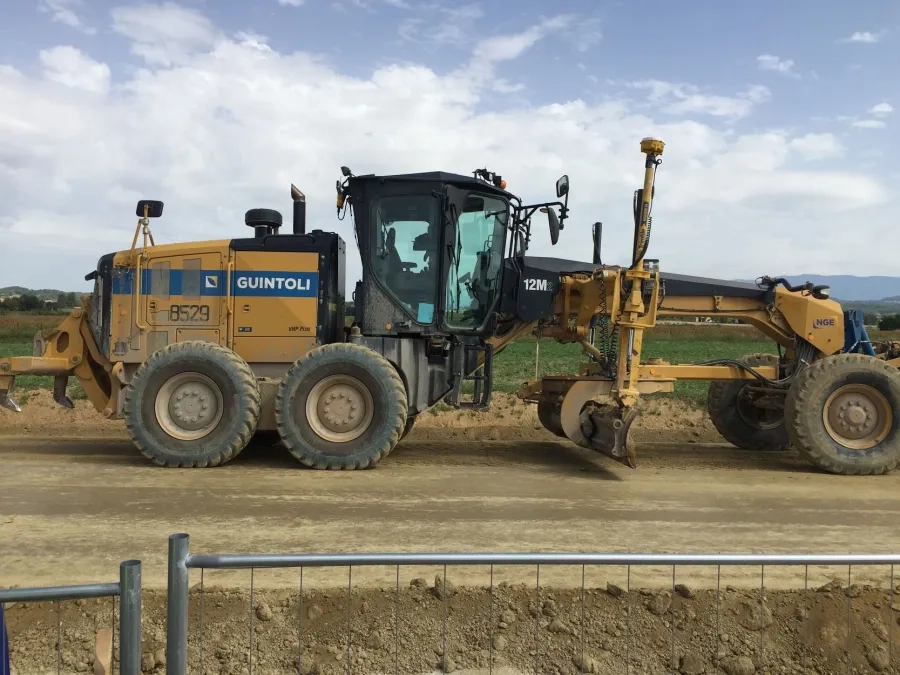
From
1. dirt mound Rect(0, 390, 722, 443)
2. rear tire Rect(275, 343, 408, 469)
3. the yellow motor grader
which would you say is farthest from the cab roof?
dirt mound Rect(0, 390, 722, 443)

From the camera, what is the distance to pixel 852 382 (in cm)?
816

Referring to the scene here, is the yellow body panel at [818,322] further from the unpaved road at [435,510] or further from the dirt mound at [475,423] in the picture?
the dirt mound at [475,423]

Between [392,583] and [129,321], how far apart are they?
592 centimetres

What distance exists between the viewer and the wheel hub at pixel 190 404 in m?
→ 8.11

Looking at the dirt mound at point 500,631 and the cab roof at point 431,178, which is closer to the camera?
the dirt mound at point 500,631

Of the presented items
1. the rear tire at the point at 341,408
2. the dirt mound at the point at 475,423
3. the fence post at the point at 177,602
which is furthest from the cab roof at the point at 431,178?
the fence post at the point at 177,602

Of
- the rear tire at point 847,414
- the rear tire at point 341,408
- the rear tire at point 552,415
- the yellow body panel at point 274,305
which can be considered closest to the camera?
the rear tire at point 341,408

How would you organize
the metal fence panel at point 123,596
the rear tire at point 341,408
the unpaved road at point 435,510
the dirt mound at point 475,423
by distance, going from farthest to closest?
the dirt mound at point 475,423, the rear tire at point 341,408, the unpaved road at point 435,510, the metal fence panel at point 123,596

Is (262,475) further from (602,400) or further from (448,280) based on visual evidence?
(602,400)

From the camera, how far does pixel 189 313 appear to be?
8781mm

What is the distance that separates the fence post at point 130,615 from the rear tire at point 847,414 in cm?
747

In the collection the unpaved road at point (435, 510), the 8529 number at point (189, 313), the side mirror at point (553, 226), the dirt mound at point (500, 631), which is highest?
the side mirror at point (553, 226)

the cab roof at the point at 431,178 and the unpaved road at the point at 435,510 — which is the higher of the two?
the cab roof at the point at 431,178

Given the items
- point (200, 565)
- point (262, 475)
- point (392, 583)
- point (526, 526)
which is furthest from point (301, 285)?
point (200, 565)
